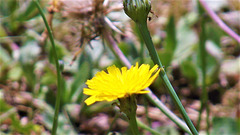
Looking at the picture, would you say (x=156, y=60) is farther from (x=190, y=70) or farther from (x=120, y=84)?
(x=190, y=70)

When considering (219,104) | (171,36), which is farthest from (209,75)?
(171,36)

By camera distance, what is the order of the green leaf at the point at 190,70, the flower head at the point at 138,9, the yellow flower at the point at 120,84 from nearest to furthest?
the yellow flower at the point at 120,84 → the flower head at the point at 138,9 → the green leaf at the point at 190,70

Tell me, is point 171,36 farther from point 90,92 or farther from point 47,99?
point 90,92

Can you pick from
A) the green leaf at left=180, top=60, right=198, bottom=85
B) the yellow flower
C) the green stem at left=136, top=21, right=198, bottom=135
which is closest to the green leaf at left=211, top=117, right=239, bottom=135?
the green leaf at left=180, top=60, right=198, bottom=85

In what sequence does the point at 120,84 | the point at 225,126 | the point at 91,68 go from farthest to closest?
the point at 91,68 < the point at 225,126 < the point at 120,84

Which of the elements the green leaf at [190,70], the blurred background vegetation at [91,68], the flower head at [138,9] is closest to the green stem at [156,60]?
the flower head at [138,9]

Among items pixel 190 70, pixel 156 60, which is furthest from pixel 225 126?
pixel 156 60

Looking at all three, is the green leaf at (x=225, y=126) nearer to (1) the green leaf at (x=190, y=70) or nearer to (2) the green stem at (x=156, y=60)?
(1) the green leaf at (x=190, y=70)

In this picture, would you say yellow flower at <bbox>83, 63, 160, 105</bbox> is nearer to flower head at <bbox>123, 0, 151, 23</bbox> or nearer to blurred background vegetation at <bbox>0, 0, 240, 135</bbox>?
flower head at <bbox>123, 0, 151, 23</bbox>
